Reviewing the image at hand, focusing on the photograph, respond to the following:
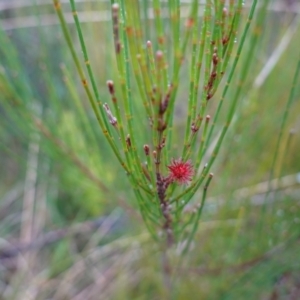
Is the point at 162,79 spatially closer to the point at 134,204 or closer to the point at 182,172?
the point at 182,172

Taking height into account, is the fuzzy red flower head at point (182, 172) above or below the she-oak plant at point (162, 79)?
below

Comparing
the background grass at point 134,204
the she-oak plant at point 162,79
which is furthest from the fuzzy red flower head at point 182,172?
the background grass at point 134,204

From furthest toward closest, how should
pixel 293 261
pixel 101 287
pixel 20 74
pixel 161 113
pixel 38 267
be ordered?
pixel 38 267, pixel 101 287, pixel 20 74, pixel 293 261, pixel 161 113

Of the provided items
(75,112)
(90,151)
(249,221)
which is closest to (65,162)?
(90,151)

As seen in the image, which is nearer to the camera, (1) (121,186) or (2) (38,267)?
(1) (121,186)

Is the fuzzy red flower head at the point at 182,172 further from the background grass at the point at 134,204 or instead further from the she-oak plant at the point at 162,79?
the background grass at the point at 134,204

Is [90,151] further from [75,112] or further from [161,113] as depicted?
[161,113]

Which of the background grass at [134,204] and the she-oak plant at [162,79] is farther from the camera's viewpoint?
the background grass at [134,204]

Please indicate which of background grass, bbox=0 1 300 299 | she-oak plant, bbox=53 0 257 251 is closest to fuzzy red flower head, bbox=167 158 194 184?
she-oak plant, bbox=53 0 257 251
